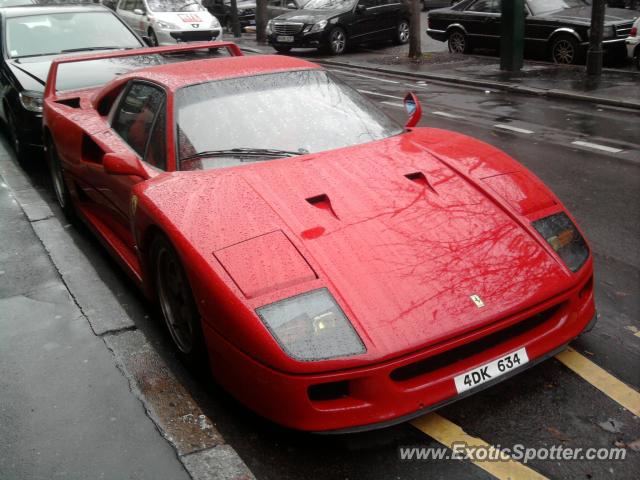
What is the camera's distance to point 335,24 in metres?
18.6

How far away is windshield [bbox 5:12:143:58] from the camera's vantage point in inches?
346

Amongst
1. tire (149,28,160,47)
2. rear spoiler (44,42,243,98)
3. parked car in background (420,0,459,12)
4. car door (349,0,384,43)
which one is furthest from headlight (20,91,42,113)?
parked car in background (420,0,459,12)

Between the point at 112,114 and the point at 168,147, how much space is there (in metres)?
1.30

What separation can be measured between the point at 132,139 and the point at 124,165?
76cm

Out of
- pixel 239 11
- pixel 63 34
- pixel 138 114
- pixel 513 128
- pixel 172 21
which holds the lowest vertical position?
pixel 513 128

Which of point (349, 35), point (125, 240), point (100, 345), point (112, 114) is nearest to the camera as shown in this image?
point (100, 345)

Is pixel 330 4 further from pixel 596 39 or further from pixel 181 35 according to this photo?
pixel 596 39

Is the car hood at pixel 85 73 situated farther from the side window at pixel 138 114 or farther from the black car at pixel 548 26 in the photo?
the black car at pixel 548 26

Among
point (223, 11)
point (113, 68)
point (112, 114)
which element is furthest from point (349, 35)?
point (112, 114)

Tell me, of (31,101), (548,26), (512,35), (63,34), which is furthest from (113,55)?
(548,26)

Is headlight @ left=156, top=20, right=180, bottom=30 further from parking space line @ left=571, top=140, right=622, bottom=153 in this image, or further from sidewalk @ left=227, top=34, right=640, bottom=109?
parking space line @ left=571, top=140, right=622, bottom=153

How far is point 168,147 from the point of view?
Result: 13.2 ft

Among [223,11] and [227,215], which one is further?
[223,11]

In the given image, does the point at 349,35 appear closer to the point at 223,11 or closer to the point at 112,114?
the point at 223,11
